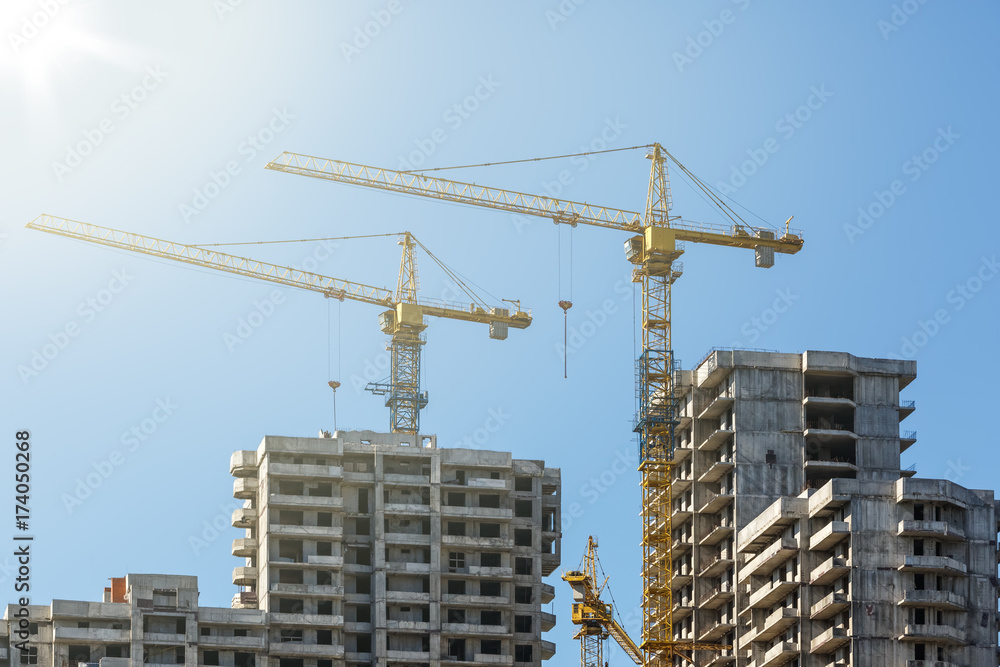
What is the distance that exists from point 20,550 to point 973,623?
77269mm

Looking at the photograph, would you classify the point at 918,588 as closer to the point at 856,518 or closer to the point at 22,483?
the point at 856,518

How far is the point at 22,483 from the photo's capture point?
544 ft

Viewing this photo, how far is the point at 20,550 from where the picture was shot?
6580 inches

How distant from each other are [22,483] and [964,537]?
77.1 m

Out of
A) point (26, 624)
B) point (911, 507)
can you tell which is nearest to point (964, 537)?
point (911, 507)

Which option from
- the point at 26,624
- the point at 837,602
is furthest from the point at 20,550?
the point at 837,602

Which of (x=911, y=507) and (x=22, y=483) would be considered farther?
(x=911, y=507)

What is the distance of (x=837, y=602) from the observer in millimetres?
198375

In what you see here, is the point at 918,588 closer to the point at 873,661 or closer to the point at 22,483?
the point at 873,661

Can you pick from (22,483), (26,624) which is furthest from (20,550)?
(26,624)

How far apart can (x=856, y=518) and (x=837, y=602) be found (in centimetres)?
689

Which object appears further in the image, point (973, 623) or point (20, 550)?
point (973, 623)

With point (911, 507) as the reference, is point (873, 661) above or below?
below

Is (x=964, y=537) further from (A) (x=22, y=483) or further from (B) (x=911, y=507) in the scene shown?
(A) (x=22, y=483)
